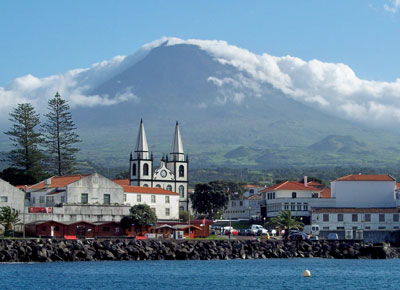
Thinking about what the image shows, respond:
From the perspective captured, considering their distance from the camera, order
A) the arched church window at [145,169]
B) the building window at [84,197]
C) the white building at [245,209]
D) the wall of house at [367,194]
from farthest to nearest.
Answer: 1. the white building at [245,209]
2. the arched church window at [145,169]
3. the wall of house at [367,194]
4. the building window at [84,197]

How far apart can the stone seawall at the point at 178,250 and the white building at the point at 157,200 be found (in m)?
22.5

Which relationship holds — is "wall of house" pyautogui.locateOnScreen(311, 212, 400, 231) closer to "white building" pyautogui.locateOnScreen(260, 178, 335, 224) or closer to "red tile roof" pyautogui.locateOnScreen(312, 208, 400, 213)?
"red tile roof" pyautogui.locateOnScreen(312, 208, 400, 213)

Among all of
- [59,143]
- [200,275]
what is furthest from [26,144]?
[200,275]

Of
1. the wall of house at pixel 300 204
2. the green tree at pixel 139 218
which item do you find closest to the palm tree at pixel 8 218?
the green tree at pixel 139 218

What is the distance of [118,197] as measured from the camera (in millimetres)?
91000

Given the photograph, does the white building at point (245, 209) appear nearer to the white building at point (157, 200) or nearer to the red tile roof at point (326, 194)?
the red tile roof at point (326, 194)

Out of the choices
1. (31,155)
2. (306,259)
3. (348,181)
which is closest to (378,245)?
(306,259)

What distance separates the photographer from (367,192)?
103 m

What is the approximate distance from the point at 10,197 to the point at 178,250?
2090 cm

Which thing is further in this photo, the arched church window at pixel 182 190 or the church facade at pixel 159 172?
the arched church window at pixel 182 190

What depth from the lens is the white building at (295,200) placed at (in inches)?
4131

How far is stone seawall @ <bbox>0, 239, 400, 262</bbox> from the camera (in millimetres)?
65562

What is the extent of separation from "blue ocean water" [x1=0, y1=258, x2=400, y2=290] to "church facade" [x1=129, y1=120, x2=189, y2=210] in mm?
55788

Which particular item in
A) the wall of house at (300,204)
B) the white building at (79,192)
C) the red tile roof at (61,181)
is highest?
the red tile roof at (61,181)
